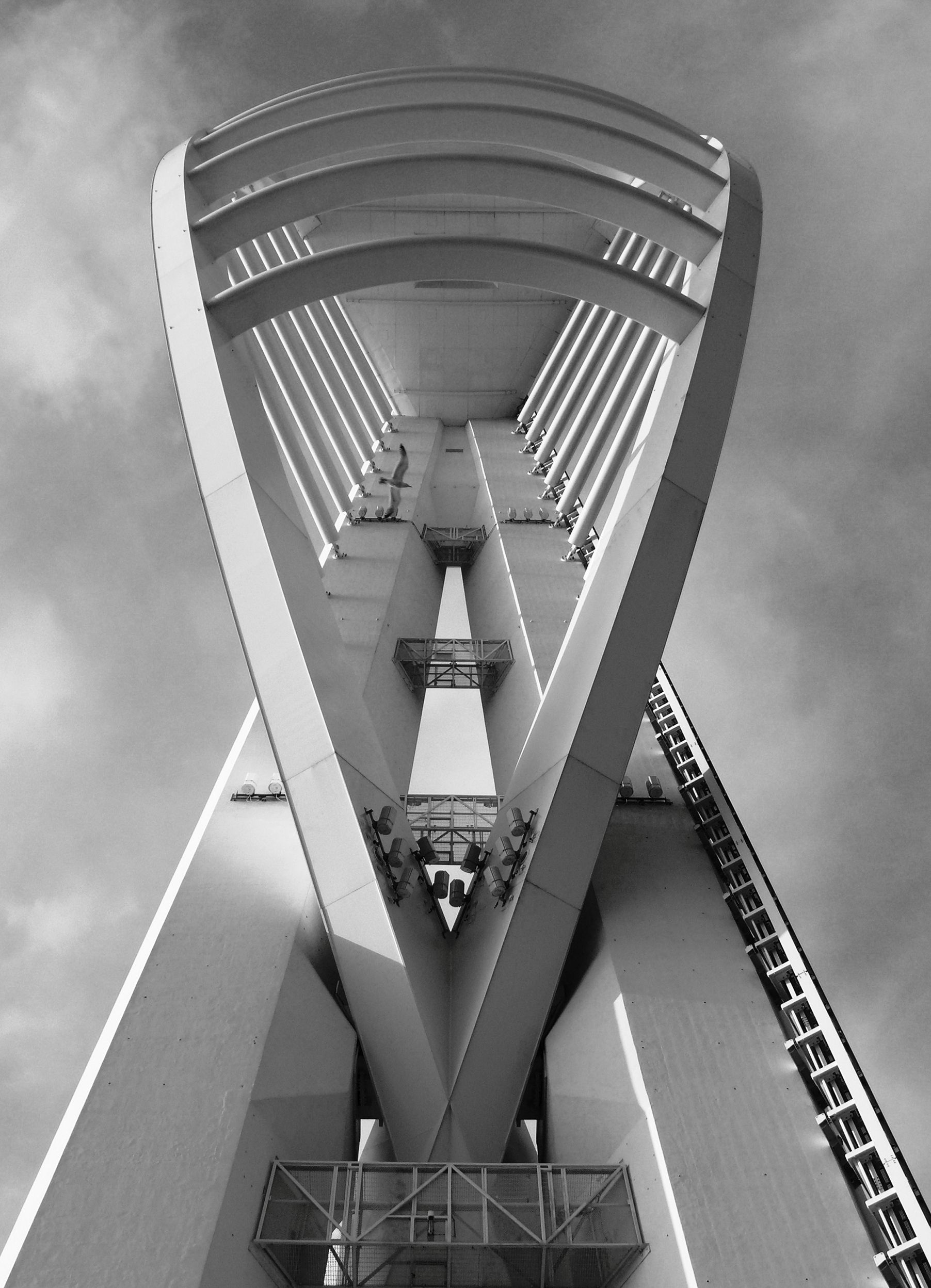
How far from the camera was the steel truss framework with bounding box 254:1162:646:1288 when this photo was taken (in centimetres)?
753

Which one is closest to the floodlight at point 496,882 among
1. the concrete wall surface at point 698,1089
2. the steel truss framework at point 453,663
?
the concrete wall surface at point 698,1089

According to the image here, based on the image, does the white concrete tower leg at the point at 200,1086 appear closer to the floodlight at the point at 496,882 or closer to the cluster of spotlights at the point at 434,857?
the cluster of spotlights at the point at 434,857

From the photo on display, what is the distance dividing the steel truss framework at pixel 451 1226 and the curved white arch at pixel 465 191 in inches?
336

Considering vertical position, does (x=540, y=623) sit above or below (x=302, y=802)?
above

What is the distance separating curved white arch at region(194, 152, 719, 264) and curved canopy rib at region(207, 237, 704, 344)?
2.88ft

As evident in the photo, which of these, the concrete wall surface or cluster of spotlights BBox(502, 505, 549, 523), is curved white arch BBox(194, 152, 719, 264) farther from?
cluster of spotlights BBox(502, 505, 549, 523)

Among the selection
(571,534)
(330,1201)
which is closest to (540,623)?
(571,534)

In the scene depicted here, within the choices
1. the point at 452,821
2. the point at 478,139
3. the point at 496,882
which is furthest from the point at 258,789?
the point at 478,139

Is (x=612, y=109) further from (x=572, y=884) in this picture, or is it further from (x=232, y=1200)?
(x=232, y=1200)

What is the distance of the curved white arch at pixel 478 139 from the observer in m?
11.1

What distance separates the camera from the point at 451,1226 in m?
7.41

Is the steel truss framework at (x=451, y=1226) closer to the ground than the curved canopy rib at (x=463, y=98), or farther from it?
closer to the ground

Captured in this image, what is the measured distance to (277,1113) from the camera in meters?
8.20

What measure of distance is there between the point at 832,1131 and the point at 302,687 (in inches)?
211
